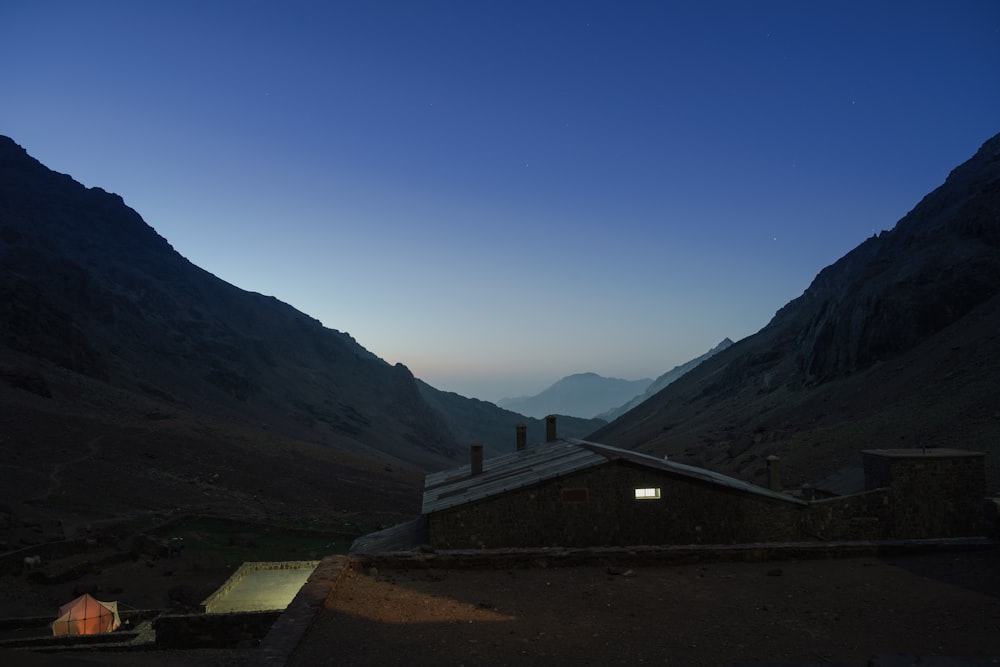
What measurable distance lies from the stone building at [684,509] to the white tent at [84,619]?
10.5 m

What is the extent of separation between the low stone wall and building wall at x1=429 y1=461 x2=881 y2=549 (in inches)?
214

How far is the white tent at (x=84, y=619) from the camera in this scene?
19016 millimetres

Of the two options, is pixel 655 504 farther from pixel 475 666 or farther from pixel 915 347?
pixel 915 347

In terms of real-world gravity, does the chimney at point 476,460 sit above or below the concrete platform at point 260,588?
above

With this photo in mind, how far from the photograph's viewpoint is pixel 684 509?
64.8 ft

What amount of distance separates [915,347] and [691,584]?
193 ft

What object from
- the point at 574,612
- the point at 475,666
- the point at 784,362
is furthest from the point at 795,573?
the point at 784,362

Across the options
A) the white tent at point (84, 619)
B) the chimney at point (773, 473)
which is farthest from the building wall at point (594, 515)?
the white tent at point (84, 619)

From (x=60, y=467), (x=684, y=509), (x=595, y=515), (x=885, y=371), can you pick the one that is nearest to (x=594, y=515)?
(x=595, y=515)

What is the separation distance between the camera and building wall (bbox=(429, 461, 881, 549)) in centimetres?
1942

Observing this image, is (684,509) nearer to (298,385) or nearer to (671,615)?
(671,615)

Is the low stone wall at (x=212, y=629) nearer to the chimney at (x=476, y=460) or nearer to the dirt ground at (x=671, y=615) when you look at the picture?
the dirt ground at (x=671, y=615)

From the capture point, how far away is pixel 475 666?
8.03 meters

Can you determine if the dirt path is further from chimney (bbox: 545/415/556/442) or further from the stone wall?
the stone wall
